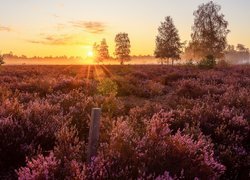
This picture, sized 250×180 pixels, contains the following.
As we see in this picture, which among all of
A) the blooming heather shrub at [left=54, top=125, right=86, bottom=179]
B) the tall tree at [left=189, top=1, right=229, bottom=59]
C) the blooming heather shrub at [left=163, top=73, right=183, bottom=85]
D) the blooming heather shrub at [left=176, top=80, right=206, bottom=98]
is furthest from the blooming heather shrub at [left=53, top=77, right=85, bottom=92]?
the tall tree at [left=189, top=1, right=229, bottom=59]

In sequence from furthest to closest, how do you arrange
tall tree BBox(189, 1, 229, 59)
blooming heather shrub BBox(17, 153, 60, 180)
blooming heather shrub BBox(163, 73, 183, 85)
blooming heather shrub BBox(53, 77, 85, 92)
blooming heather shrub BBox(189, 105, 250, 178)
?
tall tree BBox(189, 1, 229, 59)
blooming heather shrub BBox(163, 73, 183, 85)
blooming heather shrub BBox(53, 77, 85, 92)
blooming heather shrub BBox(189, 105, 250, 178)
blooming heather shrub BBox(17, 153, 60, 180)

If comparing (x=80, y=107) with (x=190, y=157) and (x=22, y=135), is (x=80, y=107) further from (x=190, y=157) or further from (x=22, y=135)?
(x=190, y=157)

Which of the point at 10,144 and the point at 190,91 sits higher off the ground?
the point at 10,144

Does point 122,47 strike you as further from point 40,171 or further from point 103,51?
point 40,171

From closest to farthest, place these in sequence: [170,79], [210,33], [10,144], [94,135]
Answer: [94,135] < [10,144] < [170,79] < [210,33]

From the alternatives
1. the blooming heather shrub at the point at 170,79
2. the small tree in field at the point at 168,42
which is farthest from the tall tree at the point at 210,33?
the blooming heather shrub at the point at 170,79

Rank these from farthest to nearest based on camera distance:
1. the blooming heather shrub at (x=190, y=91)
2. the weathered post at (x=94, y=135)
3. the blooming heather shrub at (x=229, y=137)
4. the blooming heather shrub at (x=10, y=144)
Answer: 1. the blooming heather shrub at (x=190, y=91)
2. the blooming heather shrub at (x=229, y=137)
3. the blooming heather shrub at (x=10, y=144)
4. the weathered post at (x=94, y=135)

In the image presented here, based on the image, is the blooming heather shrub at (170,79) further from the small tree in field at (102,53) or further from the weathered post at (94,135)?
the small tree in field at (102,53)

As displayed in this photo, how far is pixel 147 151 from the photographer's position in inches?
186

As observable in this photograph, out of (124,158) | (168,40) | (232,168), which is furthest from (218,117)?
(168,40)

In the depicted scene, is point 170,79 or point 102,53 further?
point 102,53

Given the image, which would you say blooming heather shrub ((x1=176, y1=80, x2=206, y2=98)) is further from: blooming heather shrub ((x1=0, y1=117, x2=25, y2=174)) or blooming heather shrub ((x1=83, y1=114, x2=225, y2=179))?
blooming heather shrub ((x1=83, y1=114, x2=225, y2=179))

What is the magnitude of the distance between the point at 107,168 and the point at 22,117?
3033 millimetres

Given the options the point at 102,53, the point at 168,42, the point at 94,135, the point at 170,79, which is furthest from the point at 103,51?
the point at 94,135
